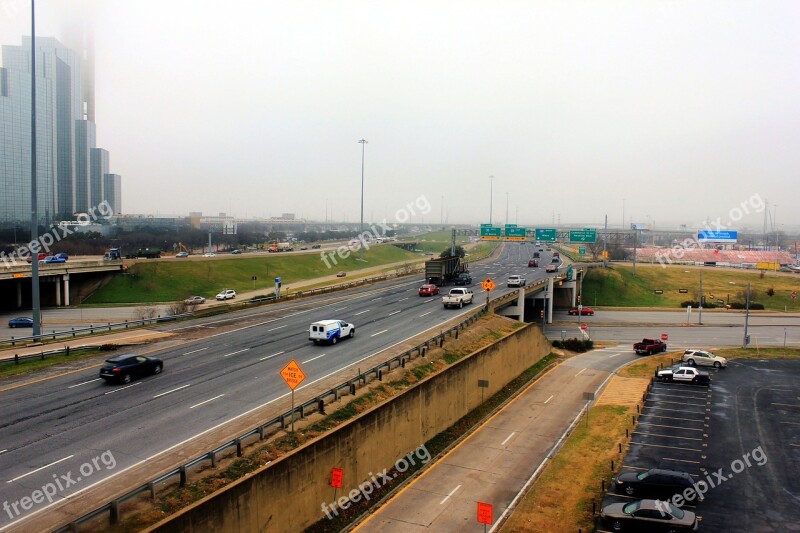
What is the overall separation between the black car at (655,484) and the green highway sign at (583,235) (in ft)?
239

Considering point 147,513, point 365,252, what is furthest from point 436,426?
point 365,252

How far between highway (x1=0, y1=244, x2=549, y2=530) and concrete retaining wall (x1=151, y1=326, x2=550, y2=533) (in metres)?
2.70

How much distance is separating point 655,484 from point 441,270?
41.1 meters

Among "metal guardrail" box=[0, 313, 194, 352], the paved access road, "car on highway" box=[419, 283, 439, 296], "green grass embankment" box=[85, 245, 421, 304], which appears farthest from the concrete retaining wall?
"green grass embankment" box=[85, 245, 421, 304]

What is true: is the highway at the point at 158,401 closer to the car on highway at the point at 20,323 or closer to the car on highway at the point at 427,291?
the car on highway at the point at 427,291

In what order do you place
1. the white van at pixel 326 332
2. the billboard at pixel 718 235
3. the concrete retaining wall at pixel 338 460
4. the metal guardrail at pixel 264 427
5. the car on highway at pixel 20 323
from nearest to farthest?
1. the metal guardrail at pixel 264 427
2. the concrete retaining wall at pixel 338 460
3. the white van at pixel 326 332
4. the car on highway at pixel 20 323
5. the billboard at pixel 718 235

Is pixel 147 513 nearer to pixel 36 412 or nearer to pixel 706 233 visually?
pixel 36 412

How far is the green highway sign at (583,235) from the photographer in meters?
90.1

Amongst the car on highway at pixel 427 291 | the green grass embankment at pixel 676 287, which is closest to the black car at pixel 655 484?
the car on highway at pixel 427 291

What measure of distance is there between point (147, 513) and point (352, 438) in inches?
319

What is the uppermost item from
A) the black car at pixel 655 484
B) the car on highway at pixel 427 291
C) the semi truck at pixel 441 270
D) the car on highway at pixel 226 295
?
the semi truck at pixel 441 270

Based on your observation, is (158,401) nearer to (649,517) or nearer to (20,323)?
(649,517)

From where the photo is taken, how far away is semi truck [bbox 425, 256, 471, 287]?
59.9 metres

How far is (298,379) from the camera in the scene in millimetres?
18734
